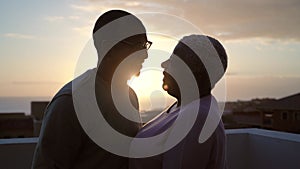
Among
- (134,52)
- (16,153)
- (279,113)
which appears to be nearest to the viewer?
(134,52)

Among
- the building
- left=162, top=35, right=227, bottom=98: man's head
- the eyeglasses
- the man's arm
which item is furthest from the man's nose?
the building

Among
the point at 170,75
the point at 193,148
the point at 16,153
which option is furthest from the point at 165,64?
the point at 16,153

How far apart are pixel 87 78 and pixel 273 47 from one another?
7314 mm

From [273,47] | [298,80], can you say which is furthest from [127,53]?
[298,80]

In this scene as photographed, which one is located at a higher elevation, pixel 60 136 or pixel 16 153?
pixel 60 136

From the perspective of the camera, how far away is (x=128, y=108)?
142 cm

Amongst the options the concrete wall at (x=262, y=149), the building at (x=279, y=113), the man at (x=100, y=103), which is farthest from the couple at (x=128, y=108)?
the building at (x=279, y=113)

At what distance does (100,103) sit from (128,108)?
134mm

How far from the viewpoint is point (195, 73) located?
1279 millimetres

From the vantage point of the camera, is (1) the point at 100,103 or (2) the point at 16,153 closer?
(1) the point at 100,103

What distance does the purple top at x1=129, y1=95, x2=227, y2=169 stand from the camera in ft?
3.68

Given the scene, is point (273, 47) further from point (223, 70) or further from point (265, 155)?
point (223, 70)

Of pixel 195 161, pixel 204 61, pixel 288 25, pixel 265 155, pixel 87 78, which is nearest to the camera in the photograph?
pixel 195 161

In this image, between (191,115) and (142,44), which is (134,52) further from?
(191,115)
